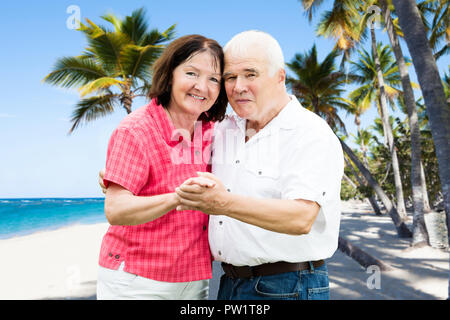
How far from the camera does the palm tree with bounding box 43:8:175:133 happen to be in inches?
457

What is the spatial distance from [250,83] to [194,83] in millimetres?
315

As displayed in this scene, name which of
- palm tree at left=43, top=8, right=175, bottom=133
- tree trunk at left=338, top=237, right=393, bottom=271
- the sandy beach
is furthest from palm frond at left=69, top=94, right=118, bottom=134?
tree trunk at left=338, top=237, right=393, bottom=271

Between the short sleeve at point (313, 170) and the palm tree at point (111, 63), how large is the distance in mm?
10585

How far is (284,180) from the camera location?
63.4 inches

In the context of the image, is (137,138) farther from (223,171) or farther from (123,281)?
(123,281)

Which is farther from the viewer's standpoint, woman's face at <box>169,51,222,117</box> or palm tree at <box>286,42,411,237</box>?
palm tree at <box>286,42,411,237</box>

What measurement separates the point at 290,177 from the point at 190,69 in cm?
82

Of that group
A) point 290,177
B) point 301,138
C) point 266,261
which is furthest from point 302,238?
point 301,138

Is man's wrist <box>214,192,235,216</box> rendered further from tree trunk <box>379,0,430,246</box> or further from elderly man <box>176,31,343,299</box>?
tree trunk <box>379,0,430,246</box>

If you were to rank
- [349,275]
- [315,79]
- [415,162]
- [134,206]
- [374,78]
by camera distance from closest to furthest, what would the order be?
1. [134,206]
2. [349,275]
3. [415,162]
4. [315,79]
5. [374,78]

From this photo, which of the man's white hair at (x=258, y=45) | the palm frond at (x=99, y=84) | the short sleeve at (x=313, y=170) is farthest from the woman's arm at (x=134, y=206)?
the palm frond at (x=99, y=84)

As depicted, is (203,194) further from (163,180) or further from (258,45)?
(258,45)

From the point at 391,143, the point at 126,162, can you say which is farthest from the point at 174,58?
the point at 391,143

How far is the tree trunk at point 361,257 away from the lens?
25.8 feet
